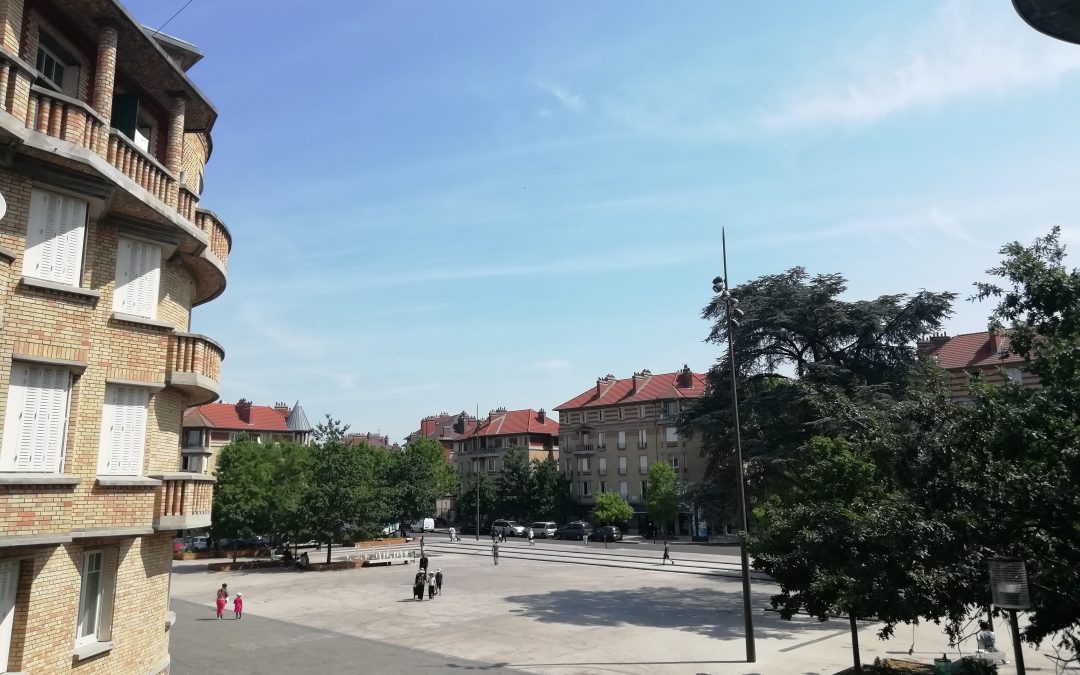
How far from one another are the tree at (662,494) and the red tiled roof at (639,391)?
8.37 metres

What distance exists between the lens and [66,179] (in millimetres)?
10008

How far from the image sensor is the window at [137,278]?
37.8ft

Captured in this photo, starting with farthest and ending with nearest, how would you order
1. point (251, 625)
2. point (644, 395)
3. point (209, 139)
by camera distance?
point (644, 395) < point (251, 625) < point (209, 139)

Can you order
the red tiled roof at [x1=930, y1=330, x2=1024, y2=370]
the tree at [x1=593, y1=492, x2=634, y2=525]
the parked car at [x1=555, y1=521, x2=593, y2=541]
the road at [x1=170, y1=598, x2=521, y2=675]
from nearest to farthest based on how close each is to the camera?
the road at [x1=170, y1=598, x2=521, y2=675]
the red tiled roof at [x1=930, y1=330, x2=1024, y2=370]
the parked car at [x1=555, y1=521, x2=593, y2=541]
the tree at [x1=593, y1=492, x2=634, y2=525]

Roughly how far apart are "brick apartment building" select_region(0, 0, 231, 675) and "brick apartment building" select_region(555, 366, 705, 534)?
61.3 m

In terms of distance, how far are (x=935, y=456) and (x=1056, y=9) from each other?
6758 mm

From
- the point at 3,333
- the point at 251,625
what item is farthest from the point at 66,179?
the point at 251,625

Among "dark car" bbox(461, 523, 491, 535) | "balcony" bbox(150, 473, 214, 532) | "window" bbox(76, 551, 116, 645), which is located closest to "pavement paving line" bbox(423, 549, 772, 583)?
"dark car" bbox(461, 523, 491, 535)

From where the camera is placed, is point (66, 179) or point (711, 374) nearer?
point (66, 179)

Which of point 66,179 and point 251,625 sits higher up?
point 66,179

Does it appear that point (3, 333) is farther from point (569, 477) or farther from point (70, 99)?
point (569, 477)

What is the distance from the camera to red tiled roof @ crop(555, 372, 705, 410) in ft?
243

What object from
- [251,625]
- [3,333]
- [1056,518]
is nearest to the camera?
[3,333]

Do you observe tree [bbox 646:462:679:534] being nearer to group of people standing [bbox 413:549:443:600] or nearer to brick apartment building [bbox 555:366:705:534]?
brick apartment building [bbox 555:366:705:534]
